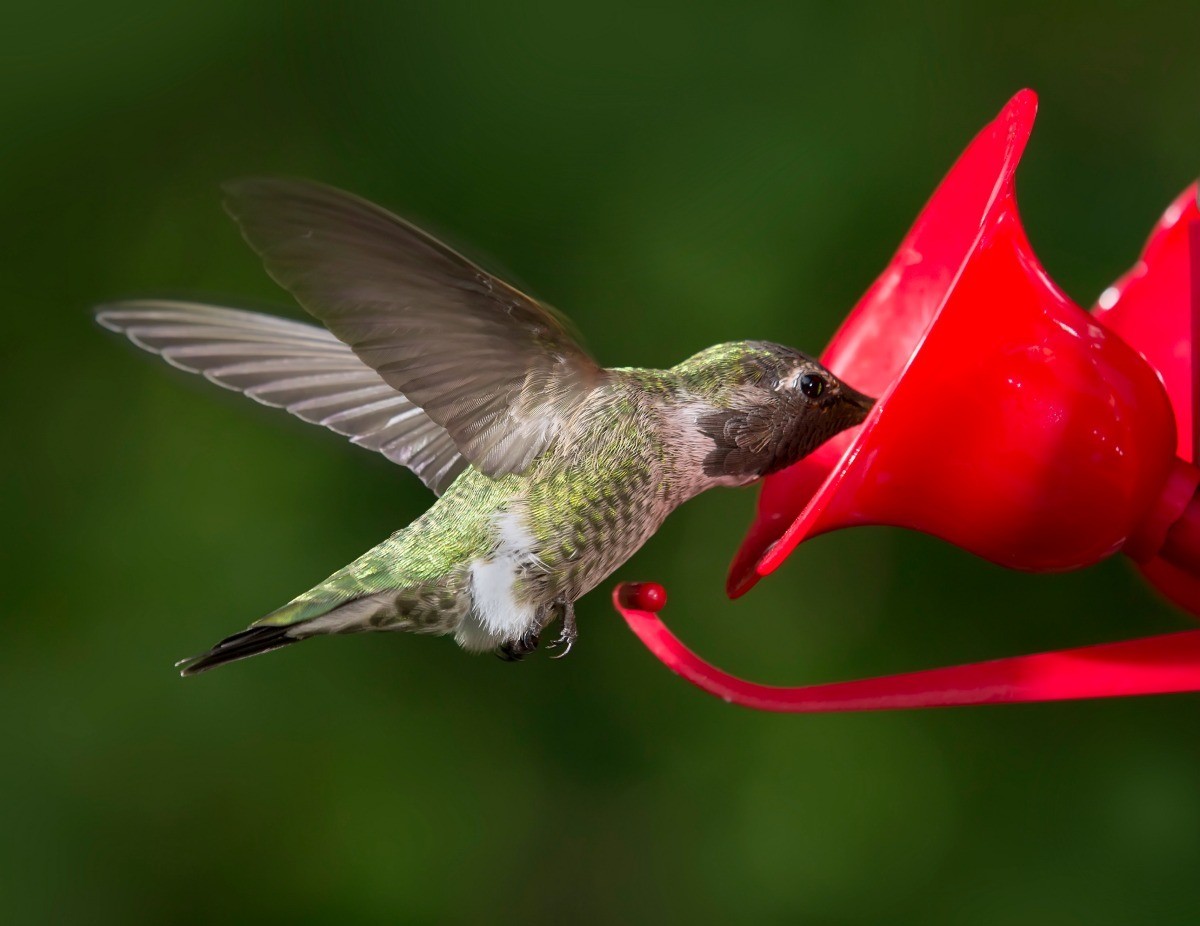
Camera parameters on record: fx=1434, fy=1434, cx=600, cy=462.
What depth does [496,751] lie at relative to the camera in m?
3.10

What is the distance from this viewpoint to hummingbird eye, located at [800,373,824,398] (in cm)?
174

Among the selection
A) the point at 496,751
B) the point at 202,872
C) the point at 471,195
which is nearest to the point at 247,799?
the point at 202,872

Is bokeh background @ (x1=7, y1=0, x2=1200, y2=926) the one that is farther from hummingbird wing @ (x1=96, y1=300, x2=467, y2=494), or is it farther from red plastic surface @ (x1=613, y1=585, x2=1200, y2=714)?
red plastic surface @ (x1=613, y1=585, x2=1200, y2=714)

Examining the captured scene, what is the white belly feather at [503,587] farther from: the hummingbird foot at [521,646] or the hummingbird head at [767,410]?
the hummingbird head at [767,410]

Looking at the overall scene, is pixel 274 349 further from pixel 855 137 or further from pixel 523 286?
pixel 855 137

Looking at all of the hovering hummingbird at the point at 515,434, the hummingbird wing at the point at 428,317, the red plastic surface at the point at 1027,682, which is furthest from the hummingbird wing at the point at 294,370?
the red plastic surface at the point at 1027,682

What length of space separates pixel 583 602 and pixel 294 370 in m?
1.23

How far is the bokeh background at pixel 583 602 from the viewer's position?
3.04m

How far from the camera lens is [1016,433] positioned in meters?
1.68

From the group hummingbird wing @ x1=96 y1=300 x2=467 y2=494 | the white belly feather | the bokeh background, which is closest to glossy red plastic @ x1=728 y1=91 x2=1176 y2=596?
the white belly feather

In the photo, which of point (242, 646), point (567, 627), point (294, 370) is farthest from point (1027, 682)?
point (294, 370)

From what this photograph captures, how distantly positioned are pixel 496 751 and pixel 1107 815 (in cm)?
128

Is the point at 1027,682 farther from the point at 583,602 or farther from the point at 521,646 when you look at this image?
the point at 583,602

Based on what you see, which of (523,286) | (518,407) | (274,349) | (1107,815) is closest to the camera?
(523,286)
